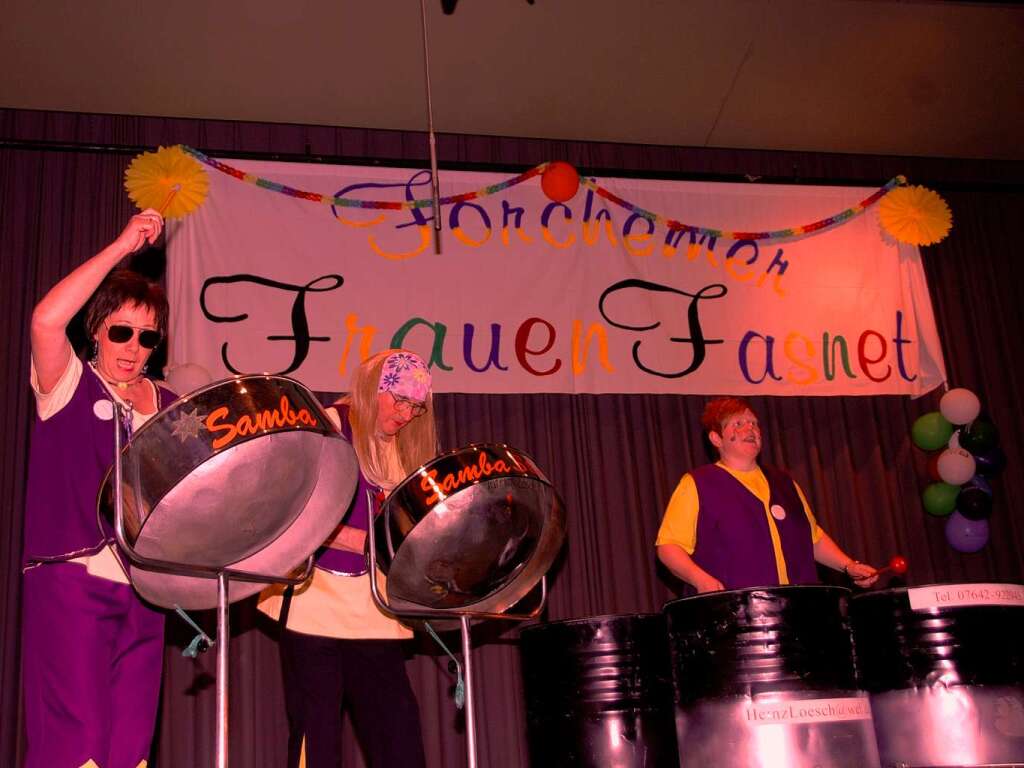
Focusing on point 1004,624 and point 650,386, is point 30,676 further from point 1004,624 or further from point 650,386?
point 650,386

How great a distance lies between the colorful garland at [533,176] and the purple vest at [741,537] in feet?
4.09

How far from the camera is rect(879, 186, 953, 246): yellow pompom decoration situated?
3.96 m

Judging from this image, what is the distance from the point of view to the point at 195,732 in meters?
3.13

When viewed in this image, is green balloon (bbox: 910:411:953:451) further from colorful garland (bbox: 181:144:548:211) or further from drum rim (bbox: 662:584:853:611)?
drum rim (bbox: 662:584:853:611)

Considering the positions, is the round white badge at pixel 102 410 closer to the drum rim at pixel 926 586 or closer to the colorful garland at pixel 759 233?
the drum rim at pixel 926 586

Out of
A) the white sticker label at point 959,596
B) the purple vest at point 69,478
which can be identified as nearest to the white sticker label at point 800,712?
the white sticker label at point 959,596

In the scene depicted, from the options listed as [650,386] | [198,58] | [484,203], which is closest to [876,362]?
[650,386]

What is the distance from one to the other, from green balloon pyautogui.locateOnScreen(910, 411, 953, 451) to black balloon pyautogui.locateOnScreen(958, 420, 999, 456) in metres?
0.05

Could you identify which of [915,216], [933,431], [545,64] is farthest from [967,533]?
[545,64]

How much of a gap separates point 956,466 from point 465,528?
253 centimetres

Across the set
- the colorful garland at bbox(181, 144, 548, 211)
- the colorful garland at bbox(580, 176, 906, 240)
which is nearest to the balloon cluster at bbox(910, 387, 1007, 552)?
the colorful garland at bbox(580, 176, 906, 240)

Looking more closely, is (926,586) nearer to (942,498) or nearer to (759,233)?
(942,498)

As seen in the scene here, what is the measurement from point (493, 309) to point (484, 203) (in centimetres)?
38

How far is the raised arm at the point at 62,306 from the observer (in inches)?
72.0
